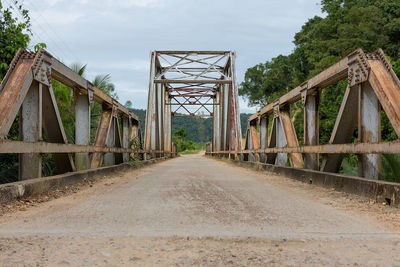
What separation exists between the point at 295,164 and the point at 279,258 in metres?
5.35

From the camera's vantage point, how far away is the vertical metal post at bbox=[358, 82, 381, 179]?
162 inches

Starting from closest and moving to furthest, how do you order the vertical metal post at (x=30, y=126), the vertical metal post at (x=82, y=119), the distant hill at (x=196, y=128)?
the vertical metal post at (x=30, y=126)
the vertical metal post at (x=82, y=119)
the distant hill at (x=196, y=128)

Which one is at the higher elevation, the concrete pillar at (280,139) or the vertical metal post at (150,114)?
the vertical metal post at (150,114)

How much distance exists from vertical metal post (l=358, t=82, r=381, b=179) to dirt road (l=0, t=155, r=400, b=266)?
0.50m

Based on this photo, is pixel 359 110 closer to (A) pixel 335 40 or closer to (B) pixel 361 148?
(B) pixel 361 148

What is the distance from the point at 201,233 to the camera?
2.46m

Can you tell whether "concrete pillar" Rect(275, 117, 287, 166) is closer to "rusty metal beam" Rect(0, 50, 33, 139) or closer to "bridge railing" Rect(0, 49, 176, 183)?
"bridge railing" Rect(0, 49, 176, 183)

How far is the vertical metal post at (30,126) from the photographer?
14.3 feet

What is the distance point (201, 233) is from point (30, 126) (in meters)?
2.87

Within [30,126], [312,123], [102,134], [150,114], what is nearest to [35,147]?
[30,126]

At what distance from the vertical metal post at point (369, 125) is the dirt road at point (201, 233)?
19.6 inches

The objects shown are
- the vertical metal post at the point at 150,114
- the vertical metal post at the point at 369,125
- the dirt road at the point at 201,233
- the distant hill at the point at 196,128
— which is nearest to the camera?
the dirt road at the point at 201,233

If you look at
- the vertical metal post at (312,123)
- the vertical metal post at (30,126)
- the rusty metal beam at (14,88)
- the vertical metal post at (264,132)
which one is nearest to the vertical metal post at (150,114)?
the vertical metal post at (264,132)

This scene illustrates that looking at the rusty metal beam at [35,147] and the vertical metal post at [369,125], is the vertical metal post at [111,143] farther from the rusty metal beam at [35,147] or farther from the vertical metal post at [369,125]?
the vertical metal post at [369,125]
